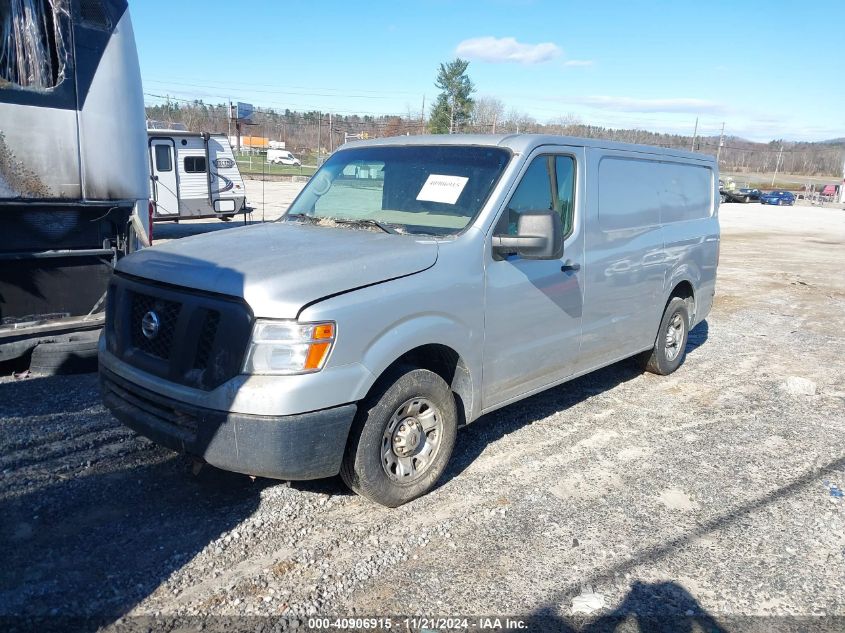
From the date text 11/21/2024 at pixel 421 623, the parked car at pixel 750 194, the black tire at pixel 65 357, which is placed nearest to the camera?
the date text 11/21/2024 at pixel 421 623

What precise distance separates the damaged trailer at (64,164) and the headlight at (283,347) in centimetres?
292

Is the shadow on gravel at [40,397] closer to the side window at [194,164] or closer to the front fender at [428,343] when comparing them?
the front fender at [428,343]

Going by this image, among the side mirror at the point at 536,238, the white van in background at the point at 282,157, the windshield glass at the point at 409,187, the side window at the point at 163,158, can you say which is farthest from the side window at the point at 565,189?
the white van in background at the point at 282,157

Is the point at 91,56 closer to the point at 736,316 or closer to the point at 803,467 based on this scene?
the point at 803,467

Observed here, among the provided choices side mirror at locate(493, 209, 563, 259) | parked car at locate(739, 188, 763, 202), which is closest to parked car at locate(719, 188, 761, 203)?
parked car at locate(739, 188, 763, 202)

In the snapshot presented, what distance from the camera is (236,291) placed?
3.19 meters

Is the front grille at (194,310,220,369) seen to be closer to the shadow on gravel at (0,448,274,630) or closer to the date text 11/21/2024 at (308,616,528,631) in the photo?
the shadow on gravel at (0,448,274,630)

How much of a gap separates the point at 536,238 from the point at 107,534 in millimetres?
2865

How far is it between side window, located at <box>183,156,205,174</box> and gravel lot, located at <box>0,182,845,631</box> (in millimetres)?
13578

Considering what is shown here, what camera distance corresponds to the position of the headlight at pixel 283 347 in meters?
3.14

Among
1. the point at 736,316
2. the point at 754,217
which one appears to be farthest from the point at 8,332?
the point at 754,217

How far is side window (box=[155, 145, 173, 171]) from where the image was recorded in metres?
17.3

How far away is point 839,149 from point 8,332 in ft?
341

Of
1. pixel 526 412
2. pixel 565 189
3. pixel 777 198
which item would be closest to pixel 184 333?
pixel 565 189
